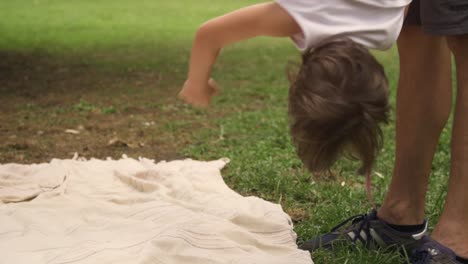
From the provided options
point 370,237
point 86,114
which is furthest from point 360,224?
point 86,114

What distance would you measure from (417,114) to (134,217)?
1218 mm

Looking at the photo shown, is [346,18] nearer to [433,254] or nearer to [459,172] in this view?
[459,172]

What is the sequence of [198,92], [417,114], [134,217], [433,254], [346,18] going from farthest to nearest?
[134,217] < [417,114] < [433,254] < [198,92] < [346,18]

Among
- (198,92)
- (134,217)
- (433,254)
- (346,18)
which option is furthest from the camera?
(134,217)

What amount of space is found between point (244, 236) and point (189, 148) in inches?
71.0

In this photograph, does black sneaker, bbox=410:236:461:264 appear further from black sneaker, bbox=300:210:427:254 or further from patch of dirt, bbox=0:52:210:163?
patch of dirt, bbox=0:52:210:163

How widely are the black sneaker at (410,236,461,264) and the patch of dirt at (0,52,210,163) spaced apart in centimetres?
211

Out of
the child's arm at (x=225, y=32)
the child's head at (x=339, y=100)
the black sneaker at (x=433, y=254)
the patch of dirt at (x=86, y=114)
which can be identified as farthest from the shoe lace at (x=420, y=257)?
the patch of dirt at (x=86, y=114)

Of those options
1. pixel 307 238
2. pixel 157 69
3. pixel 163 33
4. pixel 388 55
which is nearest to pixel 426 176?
pixel 307 238

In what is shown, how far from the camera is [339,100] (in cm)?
226

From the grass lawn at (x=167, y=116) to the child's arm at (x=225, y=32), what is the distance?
2.66 ft

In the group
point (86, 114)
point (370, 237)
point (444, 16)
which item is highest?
point (444, 16)

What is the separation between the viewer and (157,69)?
837 cm

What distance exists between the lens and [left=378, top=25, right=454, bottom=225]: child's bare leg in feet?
9.17
